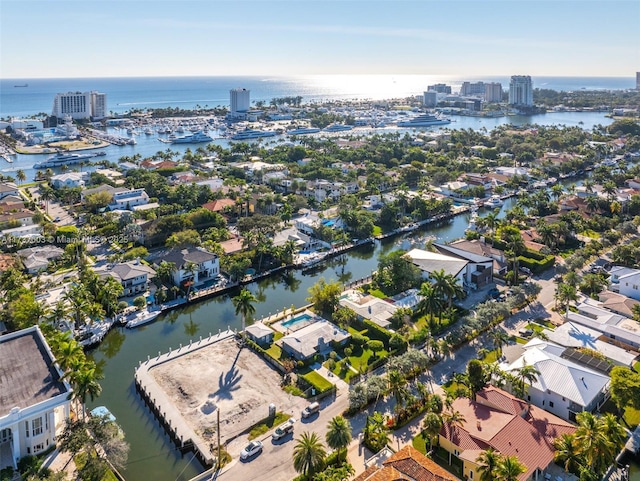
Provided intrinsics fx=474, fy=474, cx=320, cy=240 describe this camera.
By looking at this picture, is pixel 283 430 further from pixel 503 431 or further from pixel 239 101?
pixel 239 101

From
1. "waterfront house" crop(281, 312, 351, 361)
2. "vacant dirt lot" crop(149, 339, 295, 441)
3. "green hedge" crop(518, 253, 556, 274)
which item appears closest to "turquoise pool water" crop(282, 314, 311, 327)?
"waterfront house" crop(281, 312, 351, 361)

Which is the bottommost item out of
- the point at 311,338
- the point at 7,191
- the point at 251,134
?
the point at 311,338

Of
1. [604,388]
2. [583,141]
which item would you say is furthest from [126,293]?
[583,141]

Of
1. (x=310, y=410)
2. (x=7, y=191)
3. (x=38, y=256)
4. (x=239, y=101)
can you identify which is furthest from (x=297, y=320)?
(x=239, y=101)

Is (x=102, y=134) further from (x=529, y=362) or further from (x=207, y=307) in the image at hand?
(x=529, y=362)

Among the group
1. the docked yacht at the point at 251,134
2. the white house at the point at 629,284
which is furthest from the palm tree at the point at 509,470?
the docked yacht at the point at 251,134

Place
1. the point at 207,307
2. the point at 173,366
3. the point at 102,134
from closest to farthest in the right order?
the point at 173,366, the point at 207,307, the point at 102,134

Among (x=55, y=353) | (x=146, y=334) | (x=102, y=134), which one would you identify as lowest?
(x=146, y=334)

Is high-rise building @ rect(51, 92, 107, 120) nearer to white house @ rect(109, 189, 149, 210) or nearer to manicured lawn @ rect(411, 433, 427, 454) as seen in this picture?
white house @ rect(109, 189, 149, 210)
